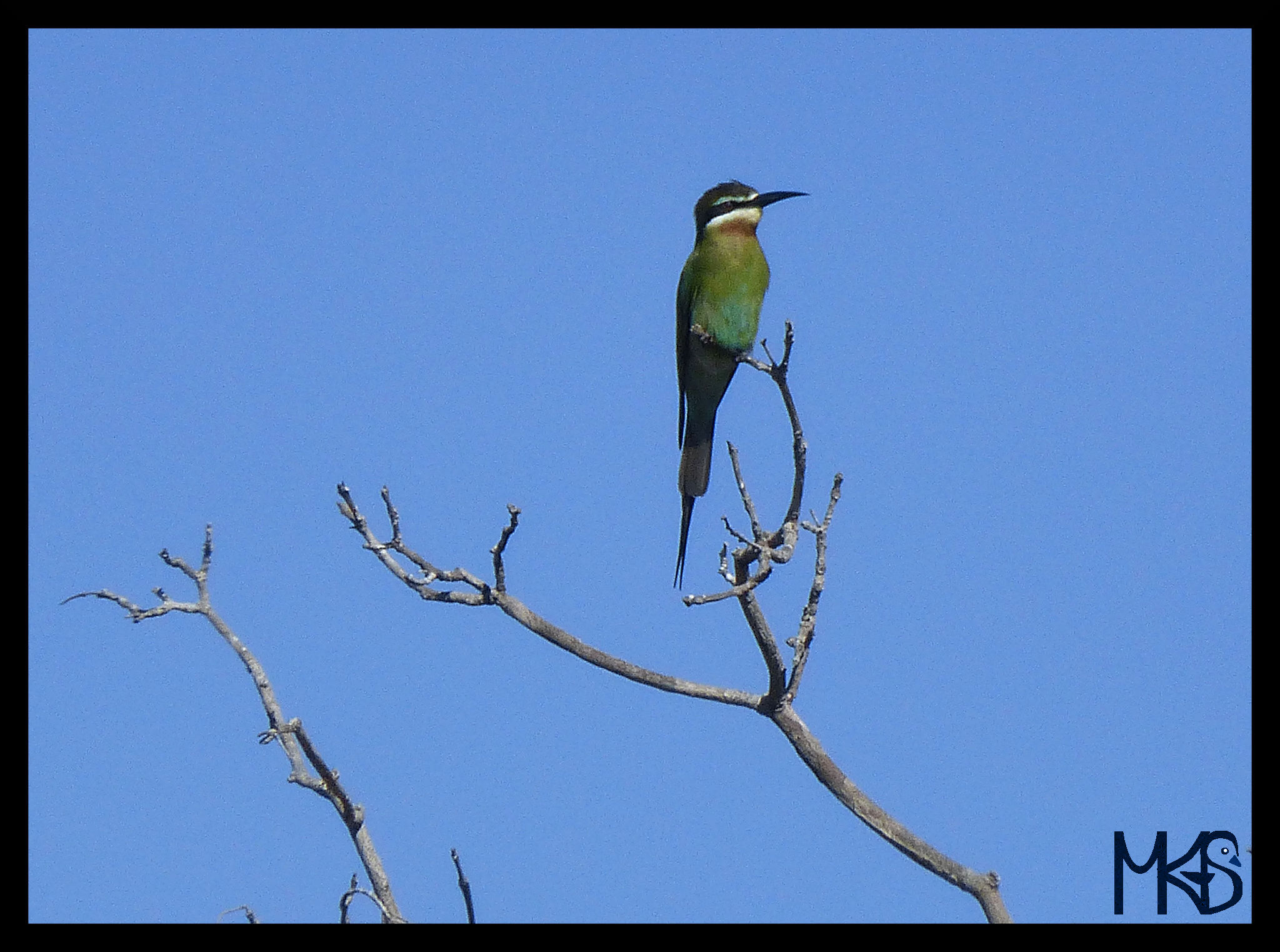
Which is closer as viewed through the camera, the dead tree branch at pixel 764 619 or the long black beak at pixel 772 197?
the dead tree branch at pixel 764 619

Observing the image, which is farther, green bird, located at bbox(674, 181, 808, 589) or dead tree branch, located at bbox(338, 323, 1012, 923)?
green bird, located at bbox(674, 181, 808, 589)

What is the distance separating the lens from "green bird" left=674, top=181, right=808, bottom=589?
18.5ft

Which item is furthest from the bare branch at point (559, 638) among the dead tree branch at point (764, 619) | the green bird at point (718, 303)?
the green bird at point (718, 303)

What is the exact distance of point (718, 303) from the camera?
5.64 m

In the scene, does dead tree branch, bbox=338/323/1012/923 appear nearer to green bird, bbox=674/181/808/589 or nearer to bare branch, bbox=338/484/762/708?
bare branch, bbox=338/484/762/708

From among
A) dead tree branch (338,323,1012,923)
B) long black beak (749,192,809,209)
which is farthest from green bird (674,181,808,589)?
dead tree branch (338,323,1012,923)

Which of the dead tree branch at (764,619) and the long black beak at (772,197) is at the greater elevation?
the long black beak at (772,197)

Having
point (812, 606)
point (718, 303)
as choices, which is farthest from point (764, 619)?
point (718, 303)

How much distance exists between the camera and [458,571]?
149 inches

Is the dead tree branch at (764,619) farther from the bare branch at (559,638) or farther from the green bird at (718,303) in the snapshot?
the green bird at (718,303)

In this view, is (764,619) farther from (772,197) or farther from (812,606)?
(772,197)

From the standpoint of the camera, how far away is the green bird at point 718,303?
5.63 meters
